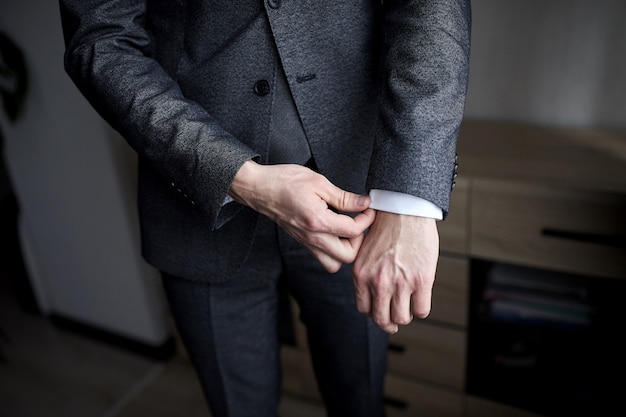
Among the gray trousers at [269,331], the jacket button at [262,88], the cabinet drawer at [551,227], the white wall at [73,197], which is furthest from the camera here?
the white wall at [73,197]

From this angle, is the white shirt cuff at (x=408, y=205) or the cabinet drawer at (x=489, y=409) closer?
the white shirt cuff at (x=408, y=205)

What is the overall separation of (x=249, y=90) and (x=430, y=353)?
100cm

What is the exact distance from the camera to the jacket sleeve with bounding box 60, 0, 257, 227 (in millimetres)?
718

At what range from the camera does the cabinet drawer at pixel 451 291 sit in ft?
4.46

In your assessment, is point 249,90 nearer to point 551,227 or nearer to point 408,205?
point 408,205

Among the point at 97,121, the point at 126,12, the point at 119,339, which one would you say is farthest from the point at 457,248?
Answer: the point at 119,339

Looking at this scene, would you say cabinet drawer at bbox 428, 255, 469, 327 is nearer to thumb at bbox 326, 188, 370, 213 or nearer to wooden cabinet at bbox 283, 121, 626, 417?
wooden cabinet at bbox 283, 121, 626, 417

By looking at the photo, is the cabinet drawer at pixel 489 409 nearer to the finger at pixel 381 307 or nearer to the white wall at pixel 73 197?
the finger at pixel 381 307

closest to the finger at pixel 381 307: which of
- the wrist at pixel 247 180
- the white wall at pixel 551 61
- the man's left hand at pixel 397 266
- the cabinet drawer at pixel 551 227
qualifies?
the man's left hand at pixel 397 266

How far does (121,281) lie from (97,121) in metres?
0.61

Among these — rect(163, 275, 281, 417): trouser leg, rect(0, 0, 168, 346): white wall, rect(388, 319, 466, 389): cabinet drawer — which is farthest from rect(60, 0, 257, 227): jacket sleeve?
rect(0, 0, 168, 346): white wall

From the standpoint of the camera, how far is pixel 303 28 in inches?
30.0

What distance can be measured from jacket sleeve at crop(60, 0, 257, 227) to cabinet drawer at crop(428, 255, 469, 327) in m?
0.81


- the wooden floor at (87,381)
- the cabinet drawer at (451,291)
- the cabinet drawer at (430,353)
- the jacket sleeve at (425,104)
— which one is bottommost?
the wooden floor at (87,381)
